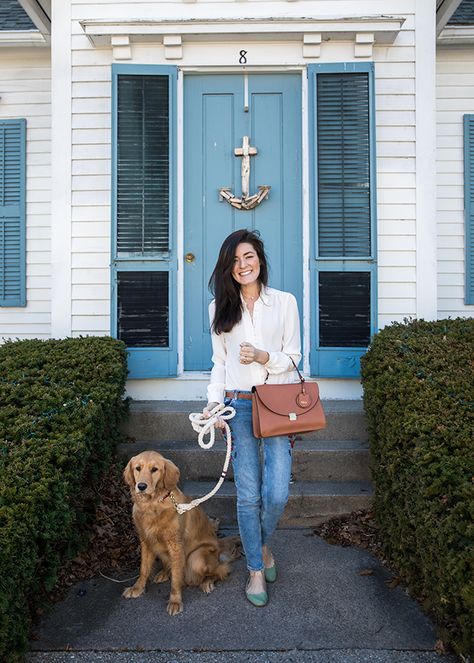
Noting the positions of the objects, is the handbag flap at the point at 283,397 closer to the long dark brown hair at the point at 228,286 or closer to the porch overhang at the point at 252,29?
the long dark brown hair at the point at 228,286

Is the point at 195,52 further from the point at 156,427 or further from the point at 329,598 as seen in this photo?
the point at 329,598

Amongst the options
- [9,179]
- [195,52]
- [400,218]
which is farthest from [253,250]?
[9,179]

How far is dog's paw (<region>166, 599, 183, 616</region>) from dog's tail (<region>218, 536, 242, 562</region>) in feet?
1.44

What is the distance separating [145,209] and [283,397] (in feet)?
8.79

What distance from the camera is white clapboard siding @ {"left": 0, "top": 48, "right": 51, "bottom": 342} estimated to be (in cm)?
587

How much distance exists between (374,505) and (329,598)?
86 centimetres

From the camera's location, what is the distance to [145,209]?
16.1ft

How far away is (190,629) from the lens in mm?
2814

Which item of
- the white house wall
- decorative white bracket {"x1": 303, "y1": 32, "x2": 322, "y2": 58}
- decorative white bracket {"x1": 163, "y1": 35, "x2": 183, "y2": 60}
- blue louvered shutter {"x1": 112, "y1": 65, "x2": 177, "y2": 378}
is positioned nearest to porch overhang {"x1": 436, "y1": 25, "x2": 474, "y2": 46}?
the white house wall

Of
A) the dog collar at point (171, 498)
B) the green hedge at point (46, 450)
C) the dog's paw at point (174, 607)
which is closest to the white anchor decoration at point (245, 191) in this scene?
the green hedge at point (46, 450)

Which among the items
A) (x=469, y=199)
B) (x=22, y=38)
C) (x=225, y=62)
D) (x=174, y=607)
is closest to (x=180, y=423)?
(x=174, y=607)

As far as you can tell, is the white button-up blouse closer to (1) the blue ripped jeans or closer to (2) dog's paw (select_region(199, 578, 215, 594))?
(1) the blue ripped jeans

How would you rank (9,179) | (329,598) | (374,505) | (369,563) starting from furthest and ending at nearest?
(9,179), (374,505), (369,563), (329,598)

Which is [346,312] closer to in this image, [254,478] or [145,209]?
[145,209]
